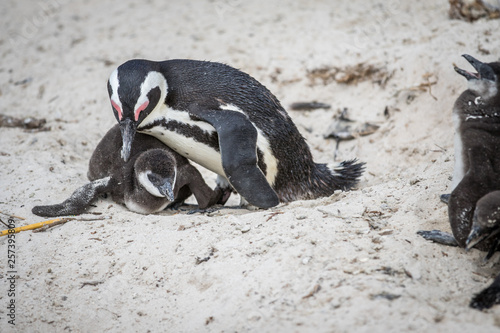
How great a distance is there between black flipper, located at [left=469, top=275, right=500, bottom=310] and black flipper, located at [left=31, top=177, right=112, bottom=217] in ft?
9.42

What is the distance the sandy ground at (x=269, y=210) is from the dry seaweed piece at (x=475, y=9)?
14 cm

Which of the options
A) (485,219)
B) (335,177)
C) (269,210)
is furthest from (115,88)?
(485,219)

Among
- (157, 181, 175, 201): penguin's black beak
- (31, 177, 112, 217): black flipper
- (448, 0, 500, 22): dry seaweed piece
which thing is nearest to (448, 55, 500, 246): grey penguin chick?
(157, 181, 175, 201): penguin's black beak

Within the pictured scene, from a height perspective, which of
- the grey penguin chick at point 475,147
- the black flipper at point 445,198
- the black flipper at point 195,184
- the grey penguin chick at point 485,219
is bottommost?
the black flipper at point 195,184

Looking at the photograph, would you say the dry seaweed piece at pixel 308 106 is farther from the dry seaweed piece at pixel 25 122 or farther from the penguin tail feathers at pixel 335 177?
the dry seaweed piece at pixel 25 122

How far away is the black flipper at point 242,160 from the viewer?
3.90 metres

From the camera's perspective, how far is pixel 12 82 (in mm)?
7039

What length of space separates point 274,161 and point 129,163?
3.96 ft

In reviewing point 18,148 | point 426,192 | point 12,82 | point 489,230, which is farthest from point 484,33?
point 12,82

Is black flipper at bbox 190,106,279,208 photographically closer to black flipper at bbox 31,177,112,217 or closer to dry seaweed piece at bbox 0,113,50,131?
black flipper at bbox 31,177,112,217

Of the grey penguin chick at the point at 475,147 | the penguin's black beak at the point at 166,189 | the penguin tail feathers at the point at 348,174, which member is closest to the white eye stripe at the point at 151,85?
the penguin's black beak at the point at 166,189

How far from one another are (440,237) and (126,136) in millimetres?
2369

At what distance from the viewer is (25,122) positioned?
19.9ft

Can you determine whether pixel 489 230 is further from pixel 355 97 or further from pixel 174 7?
pixel 174 7
